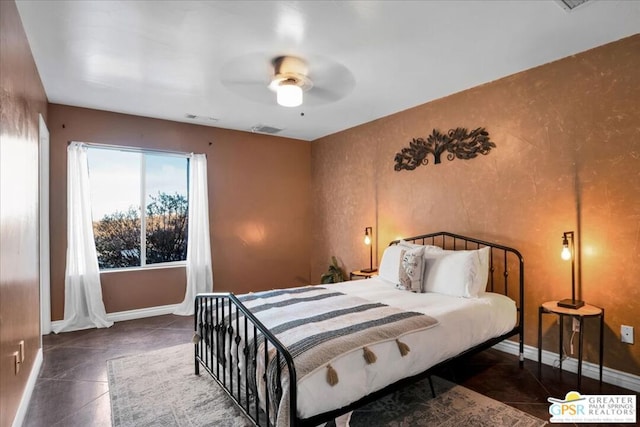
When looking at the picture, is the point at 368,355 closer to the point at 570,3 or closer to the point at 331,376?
the point at 331,376

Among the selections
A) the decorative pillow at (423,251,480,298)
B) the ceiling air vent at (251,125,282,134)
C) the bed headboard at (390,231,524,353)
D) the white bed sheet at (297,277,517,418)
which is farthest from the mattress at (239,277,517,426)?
the ceiling air vent at (251,125,282,134)

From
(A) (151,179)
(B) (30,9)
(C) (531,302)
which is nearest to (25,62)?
(B) (30,9)

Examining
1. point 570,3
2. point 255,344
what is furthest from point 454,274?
point 570,3

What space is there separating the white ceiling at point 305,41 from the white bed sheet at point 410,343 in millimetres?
2090

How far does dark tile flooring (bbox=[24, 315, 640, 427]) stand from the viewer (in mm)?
2371

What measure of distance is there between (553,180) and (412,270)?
4.85 ft

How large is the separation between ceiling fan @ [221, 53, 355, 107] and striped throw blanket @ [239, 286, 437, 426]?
1792 mm

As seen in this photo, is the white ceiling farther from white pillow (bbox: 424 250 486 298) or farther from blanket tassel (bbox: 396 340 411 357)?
blanket tassel (bbox: 396 340 411 357)

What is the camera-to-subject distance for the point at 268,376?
→ 5.82ft

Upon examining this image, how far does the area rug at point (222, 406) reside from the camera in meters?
2.22

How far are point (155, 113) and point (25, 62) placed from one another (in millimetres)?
1907

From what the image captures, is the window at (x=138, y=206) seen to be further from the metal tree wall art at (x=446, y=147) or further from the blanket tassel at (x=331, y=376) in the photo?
the blanket tassel at (x=331, y=376)

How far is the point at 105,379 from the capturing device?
9.37 ft

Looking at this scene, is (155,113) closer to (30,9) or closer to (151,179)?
(151,179)
